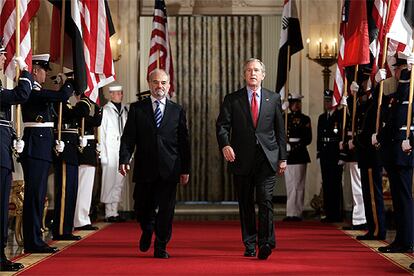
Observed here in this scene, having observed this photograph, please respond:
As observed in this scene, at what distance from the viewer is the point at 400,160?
8.98m

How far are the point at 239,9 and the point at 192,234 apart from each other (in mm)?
5870

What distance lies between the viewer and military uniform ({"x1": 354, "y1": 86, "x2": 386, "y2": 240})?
34.0 ft

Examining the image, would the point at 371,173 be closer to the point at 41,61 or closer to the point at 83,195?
the point at 41,61

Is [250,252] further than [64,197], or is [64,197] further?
[64,197]

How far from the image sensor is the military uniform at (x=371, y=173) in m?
10.4

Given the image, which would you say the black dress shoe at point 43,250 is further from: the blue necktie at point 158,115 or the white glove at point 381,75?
the white glove at point 381,75

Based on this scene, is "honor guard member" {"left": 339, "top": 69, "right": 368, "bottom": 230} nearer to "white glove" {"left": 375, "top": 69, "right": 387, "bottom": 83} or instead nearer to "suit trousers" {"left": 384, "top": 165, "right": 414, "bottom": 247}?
"white glove" {"left": 375, "top": 69, "right": 387, "bottom": 83}

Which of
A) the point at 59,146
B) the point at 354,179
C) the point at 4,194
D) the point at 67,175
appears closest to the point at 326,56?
the point at 354,179

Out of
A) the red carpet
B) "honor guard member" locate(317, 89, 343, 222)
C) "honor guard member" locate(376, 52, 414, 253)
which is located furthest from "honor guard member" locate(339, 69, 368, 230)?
"honor guard member" locate(376, 52, 414, 253)

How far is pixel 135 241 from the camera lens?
34.8 ft

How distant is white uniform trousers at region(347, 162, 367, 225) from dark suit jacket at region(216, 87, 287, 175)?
3864mm

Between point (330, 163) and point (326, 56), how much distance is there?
7.73 ft

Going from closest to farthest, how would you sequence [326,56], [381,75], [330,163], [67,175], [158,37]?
[381,75] → [67,175] → [330,163] → [158,37] → [326,56]

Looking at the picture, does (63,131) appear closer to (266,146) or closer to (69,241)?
(69,241)
